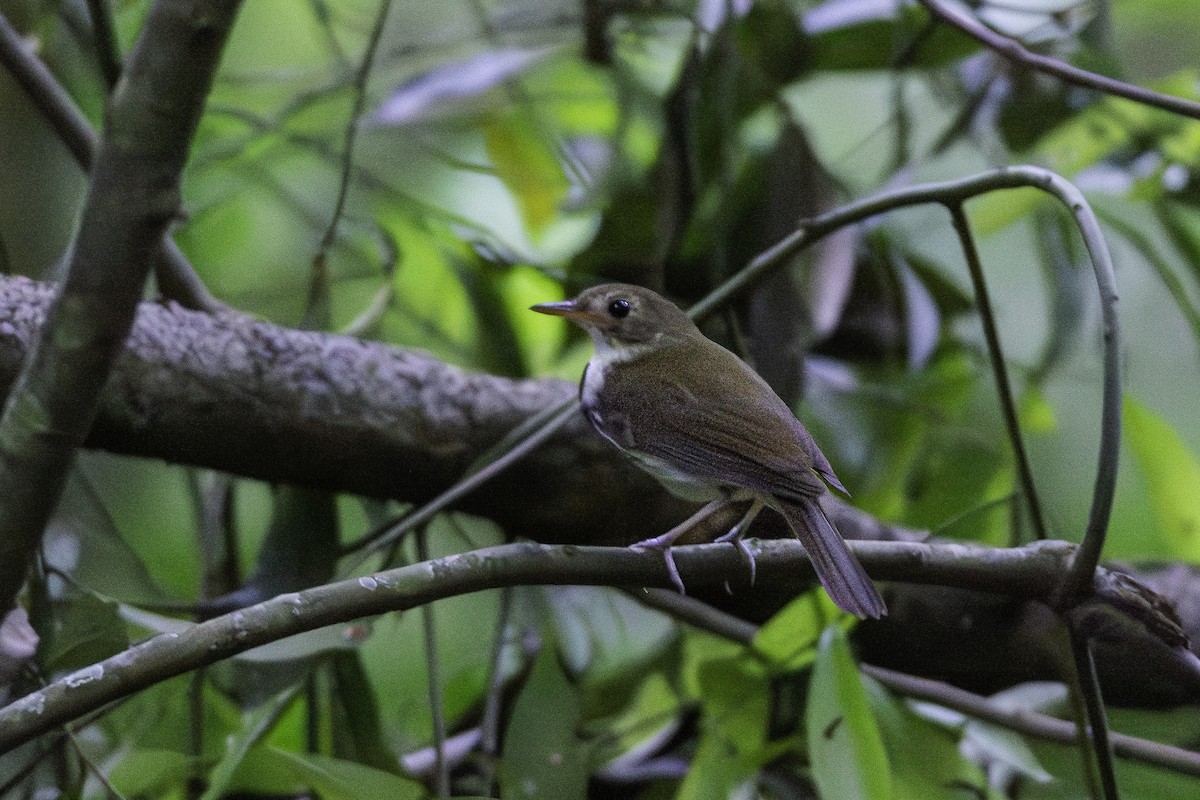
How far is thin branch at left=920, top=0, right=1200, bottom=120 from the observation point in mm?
738

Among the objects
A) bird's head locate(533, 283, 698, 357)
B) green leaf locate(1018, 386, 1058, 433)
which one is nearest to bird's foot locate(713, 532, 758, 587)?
bird's head locate(533, 283, 698, 357)

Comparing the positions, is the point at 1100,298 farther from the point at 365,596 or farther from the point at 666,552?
the point at 365,596

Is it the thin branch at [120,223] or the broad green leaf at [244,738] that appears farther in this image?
the broad green leaf at [244,738]

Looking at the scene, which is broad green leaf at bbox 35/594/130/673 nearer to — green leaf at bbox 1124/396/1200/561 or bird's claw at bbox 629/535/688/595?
bird's claw at bbox 629/535/688/595

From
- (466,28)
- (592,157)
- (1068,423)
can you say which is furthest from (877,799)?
(466,28)

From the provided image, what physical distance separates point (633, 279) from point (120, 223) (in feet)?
2.06

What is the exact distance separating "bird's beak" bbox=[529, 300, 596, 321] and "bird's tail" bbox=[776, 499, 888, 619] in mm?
198

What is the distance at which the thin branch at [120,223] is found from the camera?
43cm

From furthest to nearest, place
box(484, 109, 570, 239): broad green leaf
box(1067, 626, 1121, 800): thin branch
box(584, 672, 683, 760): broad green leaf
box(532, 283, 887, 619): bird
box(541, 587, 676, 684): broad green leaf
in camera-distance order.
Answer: box(484, 109, 570, 239): broad green leaf → box(541, 587, 676, 684): broad green leaf → box(584, 672, 683, 760): broad green leaf → box(1067, 626, 1121, 800): thin branch → box(532, 283, 887, 619): bird

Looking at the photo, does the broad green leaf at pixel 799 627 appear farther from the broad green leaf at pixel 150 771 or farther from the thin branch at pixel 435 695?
the broad green leaf at pixel 150 771

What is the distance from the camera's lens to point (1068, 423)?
3.55 ft

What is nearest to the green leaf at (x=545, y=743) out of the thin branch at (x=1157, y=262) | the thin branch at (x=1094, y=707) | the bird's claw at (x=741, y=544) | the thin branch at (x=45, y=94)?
the bird's claw at (x=741, y=544)

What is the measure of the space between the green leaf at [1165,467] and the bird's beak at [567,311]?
45 centimetres

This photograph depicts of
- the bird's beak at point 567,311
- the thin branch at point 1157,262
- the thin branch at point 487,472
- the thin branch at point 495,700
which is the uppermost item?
the bird's beak at point 567,311
